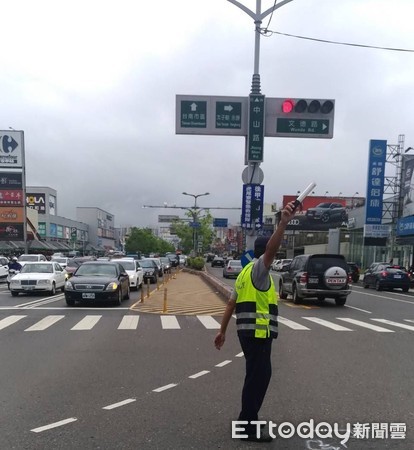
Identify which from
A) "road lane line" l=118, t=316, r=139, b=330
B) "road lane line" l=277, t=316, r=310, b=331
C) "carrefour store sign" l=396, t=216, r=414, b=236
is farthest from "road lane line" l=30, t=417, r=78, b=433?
"carrefour store sign" l=396, t=216, r=414, b=236

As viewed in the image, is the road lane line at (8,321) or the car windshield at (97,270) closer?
the road lane line at (8,321)

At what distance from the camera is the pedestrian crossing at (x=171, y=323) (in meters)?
10.8

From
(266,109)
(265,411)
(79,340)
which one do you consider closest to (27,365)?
(79,340)

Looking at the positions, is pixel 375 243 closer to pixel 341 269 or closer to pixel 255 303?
pixel 341 269

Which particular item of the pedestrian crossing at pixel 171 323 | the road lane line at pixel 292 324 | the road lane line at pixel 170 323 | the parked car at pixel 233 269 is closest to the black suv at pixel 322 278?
the pedestrian crossing at pixel 171 323

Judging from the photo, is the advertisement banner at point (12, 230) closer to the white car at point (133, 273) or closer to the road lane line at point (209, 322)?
the white car at point (133, 273)

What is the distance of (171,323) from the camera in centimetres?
1148

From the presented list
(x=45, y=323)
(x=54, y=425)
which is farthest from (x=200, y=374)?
(x=45, y=323)

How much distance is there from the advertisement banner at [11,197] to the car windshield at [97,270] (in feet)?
119

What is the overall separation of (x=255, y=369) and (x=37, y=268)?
57.4ft

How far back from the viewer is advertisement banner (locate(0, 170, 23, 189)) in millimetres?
48188

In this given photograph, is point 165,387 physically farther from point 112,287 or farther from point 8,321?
point 112,287

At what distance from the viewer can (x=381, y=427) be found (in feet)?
15.4

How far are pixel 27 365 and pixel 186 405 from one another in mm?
3027
